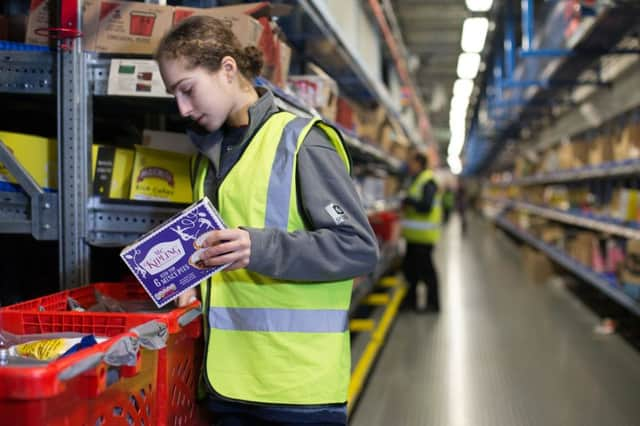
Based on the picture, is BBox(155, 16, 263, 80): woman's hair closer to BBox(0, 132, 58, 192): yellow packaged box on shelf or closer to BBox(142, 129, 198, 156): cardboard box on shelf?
BBox(142, 129, 198, 156): cardboard box on shelf

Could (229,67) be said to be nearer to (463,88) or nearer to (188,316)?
(188,316)

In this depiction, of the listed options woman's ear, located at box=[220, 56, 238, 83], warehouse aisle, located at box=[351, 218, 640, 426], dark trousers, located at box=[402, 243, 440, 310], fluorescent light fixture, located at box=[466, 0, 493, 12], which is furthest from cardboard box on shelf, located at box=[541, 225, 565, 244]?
woman's ear, located at box=[220, 56, 238, 83]

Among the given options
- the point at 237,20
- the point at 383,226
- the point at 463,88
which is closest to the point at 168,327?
the point at 237,20

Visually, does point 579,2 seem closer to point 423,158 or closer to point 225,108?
point 423,158

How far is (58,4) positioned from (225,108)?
2.69 feet

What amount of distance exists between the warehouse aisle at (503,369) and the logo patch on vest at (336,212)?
7.44 feet

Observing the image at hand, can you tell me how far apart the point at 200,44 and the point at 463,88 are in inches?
491

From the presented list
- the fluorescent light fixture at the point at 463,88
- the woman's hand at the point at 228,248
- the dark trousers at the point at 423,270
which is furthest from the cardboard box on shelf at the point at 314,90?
the fluorescent light fixture at the point at 463,88

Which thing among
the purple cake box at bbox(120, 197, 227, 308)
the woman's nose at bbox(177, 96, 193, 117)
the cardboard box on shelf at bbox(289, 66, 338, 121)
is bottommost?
the purple cake box at bbox(120, 197, 227, 308)

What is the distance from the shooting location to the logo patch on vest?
1.44 meters

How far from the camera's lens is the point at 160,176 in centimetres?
202

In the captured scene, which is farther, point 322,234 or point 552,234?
point 552,234

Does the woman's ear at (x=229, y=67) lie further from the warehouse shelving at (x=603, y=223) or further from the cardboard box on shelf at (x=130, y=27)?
the warehouse shelving at (x=603, y=223)

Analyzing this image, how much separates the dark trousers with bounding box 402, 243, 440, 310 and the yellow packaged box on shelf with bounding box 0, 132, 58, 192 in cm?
477
